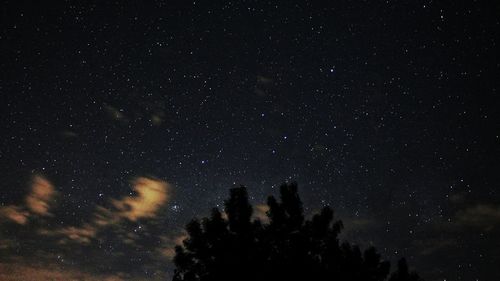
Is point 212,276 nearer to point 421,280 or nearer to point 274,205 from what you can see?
point 274,205

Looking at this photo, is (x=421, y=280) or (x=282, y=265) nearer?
(x=282, y=265)

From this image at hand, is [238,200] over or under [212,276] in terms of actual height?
over

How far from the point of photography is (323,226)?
5.32 meters

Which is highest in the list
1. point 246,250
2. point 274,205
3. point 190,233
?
point 274,205

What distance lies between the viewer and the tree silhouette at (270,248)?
4734 mm

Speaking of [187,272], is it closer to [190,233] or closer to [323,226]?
[190,233]

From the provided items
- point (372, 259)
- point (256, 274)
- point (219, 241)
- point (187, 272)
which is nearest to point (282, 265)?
point (256, 274)

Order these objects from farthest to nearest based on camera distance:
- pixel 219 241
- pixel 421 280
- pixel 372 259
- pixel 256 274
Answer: pixel 421 280 → pixel 372 259 → pixel 219 241 → pixel 256 274

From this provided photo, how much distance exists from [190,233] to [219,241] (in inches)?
17.7

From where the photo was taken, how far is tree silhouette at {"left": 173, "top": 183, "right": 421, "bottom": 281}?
186 inches

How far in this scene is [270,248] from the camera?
5.03 m

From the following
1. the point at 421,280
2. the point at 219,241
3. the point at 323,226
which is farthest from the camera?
the point at 421,280

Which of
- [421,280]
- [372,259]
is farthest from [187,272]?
[421,280]

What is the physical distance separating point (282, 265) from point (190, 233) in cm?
131
